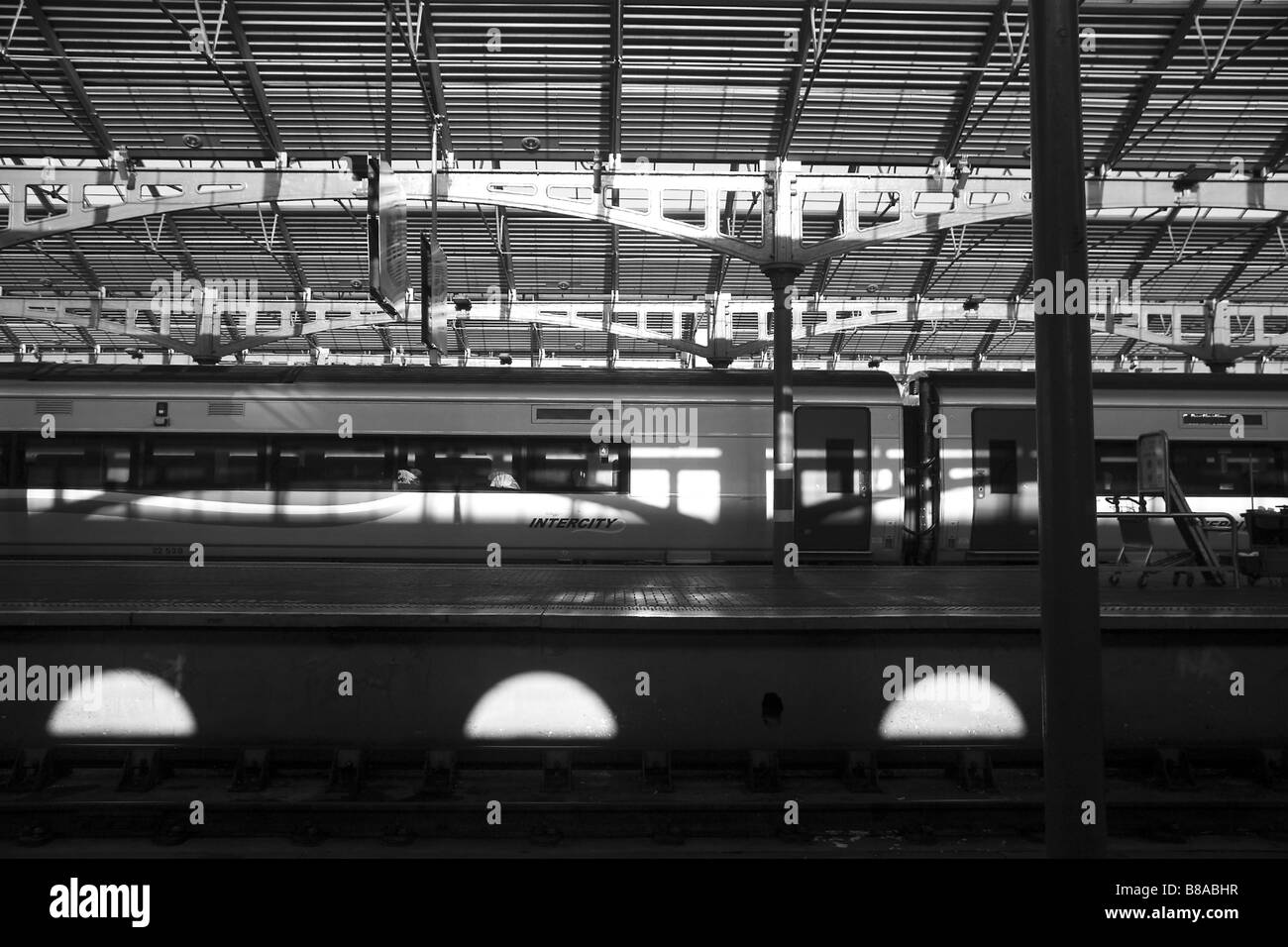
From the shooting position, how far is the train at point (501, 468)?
13797 millimetres

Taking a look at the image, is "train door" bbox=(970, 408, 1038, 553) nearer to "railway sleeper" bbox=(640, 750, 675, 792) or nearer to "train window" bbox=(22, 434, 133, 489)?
"railway sleeper" bbox=(640, 750, 675, 792)

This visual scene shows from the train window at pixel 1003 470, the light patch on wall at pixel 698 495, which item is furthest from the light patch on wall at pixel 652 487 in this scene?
the train window at pixel 1003 470

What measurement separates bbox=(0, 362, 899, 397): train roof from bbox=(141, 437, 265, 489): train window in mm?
983

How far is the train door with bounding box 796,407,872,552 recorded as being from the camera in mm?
14000

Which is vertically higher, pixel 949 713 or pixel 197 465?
pixel 197 465

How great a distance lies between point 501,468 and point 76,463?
Answer: 21.7 feet

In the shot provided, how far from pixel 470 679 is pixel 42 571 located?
24.5ft

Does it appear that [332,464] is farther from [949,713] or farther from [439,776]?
[949,713]

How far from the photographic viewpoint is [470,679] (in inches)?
223

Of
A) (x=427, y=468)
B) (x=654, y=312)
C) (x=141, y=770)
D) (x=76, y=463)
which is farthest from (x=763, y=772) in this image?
(x=654, y=312)

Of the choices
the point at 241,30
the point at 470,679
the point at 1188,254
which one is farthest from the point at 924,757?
the point at 1188,254

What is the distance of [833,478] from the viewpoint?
14125 mm

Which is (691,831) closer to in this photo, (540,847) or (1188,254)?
→ (540,847)

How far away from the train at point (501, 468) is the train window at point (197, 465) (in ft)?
0.10
